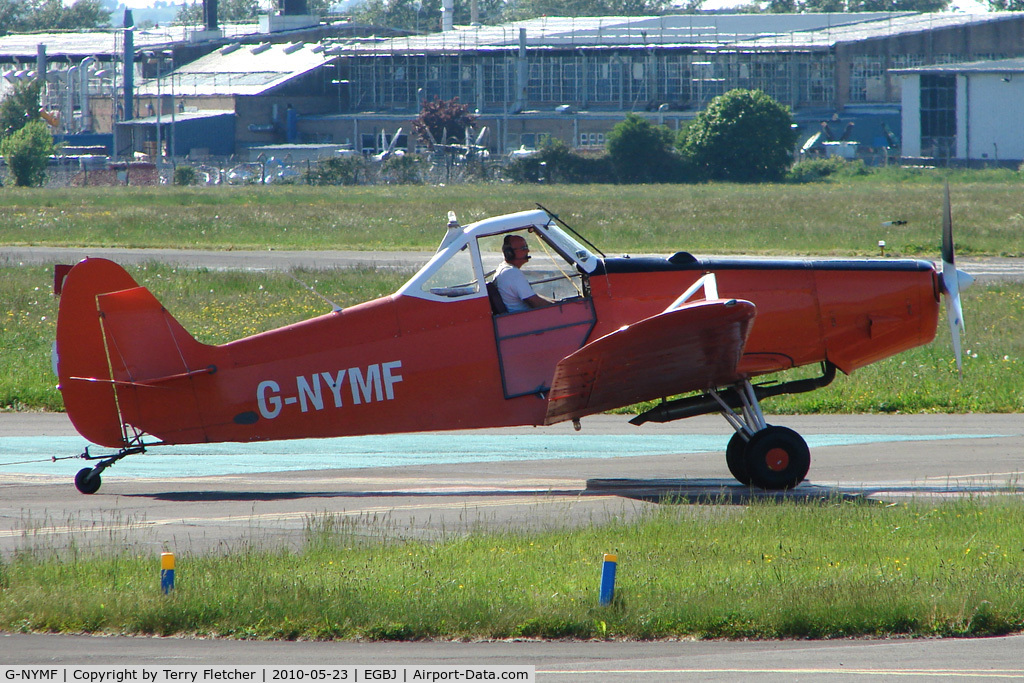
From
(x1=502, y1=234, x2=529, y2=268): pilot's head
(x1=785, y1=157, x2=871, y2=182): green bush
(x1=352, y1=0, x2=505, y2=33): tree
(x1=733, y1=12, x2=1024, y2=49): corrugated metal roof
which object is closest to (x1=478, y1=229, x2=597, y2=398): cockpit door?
(x1=502, y1=234, x2=529, y2=268): pilot's head

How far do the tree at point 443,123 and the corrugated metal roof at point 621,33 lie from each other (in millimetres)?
11577

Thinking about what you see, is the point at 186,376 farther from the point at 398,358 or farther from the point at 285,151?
the point at 285,151

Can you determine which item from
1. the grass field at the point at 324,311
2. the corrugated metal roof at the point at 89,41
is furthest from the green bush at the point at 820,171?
the corrugated metal roof at the point at 89,41

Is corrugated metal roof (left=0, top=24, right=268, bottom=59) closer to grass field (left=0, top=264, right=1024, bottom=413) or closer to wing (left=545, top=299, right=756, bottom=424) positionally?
grass field (left=0, top=264, right=1024, bottom=413)

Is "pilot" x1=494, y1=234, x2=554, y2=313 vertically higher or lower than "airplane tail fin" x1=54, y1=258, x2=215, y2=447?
higher

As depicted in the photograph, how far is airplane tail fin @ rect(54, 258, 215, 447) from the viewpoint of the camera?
30.8ft

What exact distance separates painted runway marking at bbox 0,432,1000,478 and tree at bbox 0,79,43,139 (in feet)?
281

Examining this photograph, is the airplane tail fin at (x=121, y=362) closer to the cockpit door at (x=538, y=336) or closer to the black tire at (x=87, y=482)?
the black tire at (x=87, y=482)

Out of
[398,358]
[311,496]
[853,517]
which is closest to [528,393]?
[398,358]

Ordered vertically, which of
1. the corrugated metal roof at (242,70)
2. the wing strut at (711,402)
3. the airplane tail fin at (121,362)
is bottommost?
the wing strut at (711,402)

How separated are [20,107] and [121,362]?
91.3 m

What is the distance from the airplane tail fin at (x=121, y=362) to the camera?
30.8 ft

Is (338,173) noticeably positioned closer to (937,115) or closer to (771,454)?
(937,115)

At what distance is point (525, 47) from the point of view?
3920 inches
